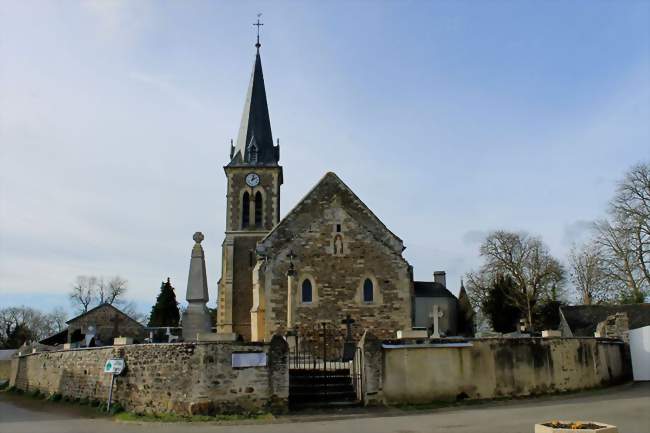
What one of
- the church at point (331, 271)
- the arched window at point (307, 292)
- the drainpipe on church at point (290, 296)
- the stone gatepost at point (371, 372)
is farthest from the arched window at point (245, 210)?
the stone gatepost at point (371, 372)

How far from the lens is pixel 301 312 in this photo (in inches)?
1013

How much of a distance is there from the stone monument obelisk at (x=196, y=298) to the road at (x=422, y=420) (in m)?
3.52

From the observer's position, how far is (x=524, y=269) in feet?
143

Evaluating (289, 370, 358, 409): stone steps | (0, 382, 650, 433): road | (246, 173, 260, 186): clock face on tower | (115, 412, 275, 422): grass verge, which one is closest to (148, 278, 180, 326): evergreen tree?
(246, 173, 260, 186): clock face on tower

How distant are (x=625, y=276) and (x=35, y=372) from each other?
105 ft

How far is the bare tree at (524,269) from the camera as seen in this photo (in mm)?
42094

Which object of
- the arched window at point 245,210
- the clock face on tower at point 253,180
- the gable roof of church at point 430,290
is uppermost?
the clock face on tower at point 253,180

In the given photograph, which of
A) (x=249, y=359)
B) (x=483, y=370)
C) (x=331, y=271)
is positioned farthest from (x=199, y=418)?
(x=331, y=271)

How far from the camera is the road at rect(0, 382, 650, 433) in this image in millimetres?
12516

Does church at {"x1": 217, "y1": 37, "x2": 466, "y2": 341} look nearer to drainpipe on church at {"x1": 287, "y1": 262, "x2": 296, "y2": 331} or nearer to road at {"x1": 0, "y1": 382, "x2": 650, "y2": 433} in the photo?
drainpipe on church at {"x1": 287, "y1": 262, "x2": 296, "y2": 331}

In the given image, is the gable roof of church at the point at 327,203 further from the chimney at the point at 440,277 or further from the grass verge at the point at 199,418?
the chimney at the point at 440,277

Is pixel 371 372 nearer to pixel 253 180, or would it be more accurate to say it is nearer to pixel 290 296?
pixel 290 296

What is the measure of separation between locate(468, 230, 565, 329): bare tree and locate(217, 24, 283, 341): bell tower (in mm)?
17607

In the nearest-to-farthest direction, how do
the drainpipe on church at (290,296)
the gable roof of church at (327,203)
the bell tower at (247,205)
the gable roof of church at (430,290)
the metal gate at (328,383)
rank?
the metal gate at (328,383)
the drainpipe on church at (290,296)
the gable roof of church at (327,203)
the bell tower at (247,205)
the gable roof of church at (430,290)
